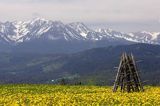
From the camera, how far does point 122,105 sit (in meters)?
28.1

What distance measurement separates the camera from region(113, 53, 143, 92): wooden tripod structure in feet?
156

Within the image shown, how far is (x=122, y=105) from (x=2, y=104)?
6.95 meters

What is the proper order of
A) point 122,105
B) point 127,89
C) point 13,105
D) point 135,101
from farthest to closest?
1. point 127,89
2. point 135,101
3. point 122,105
4. point 13,105

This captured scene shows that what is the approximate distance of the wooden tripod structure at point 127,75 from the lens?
47.6m

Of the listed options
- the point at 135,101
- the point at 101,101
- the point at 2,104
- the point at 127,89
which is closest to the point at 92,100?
the point at 101,101

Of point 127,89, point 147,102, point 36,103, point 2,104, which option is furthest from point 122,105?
point 127,89

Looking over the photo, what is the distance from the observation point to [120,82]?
159 feet

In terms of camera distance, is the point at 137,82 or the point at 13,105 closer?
the point at 13,105

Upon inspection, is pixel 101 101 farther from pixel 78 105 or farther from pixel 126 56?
pixel 126 56

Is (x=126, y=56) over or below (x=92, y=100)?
over

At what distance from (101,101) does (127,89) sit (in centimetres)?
1533

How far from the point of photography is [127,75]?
48.6m

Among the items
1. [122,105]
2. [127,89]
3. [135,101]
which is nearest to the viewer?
[122,105]

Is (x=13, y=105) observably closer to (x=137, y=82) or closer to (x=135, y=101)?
(x=135, y=101)
